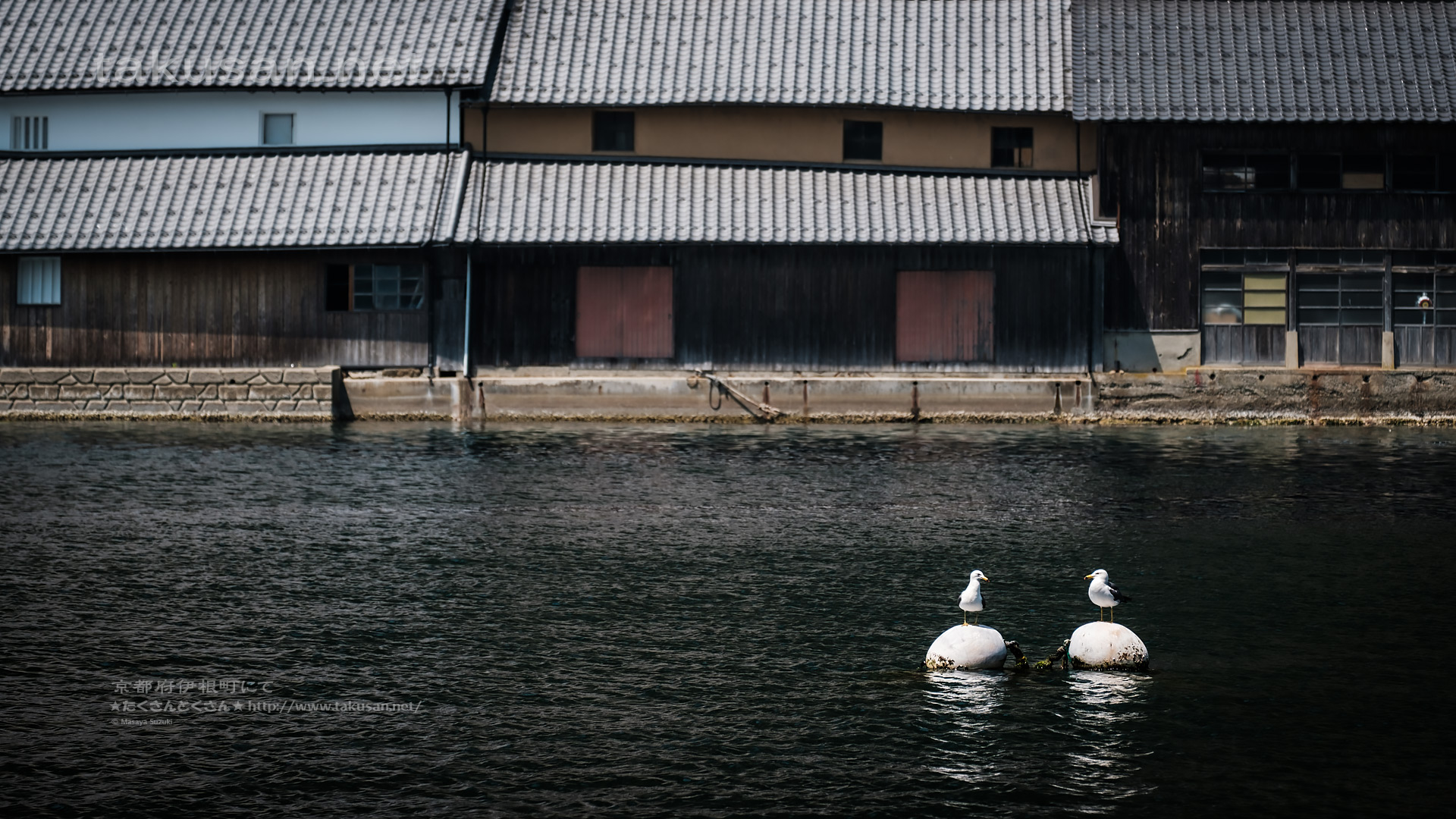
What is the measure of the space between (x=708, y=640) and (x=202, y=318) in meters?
27.3

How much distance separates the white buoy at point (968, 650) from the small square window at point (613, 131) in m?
27.6

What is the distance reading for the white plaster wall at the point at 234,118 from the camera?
126ft

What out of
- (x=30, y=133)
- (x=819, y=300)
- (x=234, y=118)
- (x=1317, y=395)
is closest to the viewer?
(x=1317, y=395)

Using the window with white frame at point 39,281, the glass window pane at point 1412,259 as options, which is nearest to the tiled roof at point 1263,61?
the glass window pane at point 1412,259

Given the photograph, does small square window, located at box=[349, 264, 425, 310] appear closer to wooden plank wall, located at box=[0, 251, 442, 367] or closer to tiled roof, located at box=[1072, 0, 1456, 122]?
wooden plank wall, located at box=[0, 251, 442, 367]

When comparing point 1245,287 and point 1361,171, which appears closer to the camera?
point 1245,287

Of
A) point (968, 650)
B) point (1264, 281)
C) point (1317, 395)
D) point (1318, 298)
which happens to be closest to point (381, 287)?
point (1264, 281)

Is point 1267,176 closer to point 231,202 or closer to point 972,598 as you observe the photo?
point 231,202

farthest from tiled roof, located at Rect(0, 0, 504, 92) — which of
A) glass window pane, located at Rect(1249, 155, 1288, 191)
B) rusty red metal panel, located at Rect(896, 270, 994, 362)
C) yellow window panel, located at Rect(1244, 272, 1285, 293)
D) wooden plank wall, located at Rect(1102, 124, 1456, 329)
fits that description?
yellow window panel, located at Rect(1244, 272, 1285, 293)

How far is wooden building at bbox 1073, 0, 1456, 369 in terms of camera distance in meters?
37.7

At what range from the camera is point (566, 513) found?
21250mm

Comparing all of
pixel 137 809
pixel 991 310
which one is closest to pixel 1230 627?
pixel 137 809

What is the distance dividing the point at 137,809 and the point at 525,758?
2.48 metres

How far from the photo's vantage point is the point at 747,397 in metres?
35.8
